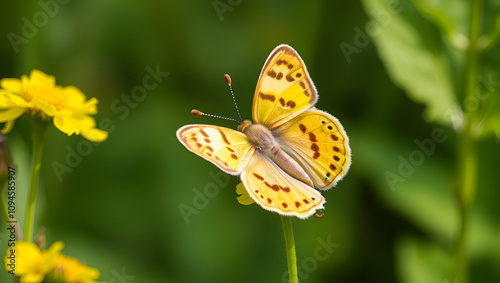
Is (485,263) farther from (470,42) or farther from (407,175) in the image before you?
(470,42)

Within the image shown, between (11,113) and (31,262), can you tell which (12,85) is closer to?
(11,113)

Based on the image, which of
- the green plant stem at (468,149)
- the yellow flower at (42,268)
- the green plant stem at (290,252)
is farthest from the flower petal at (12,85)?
the green plant stem at (468,149)

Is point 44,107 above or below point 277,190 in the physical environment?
above

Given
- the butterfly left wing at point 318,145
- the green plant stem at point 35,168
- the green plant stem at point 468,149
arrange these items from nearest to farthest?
the green plant stem at point 35,168
the butterfly left wing at point 318,145
the green plant stem at point 468,149

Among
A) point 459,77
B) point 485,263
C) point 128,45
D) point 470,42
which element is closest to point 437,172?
point 485,263

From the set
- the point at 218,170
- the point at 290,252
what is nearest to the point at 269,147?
the point at 290,252

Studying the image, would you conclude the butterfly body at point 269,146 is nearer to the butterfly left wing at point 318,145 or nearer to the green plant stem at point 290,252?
the butterfly left wing at point 318,145

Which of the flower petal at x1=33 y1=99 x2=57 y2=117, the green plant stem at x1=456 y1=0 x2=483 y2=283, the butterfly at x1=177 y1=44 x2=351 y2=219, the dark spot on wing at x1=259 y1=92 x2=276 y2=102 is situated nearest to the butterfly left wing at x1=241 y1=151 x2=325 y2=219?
the butterfly at x1=177 y1=44 x2=351 y2=219
